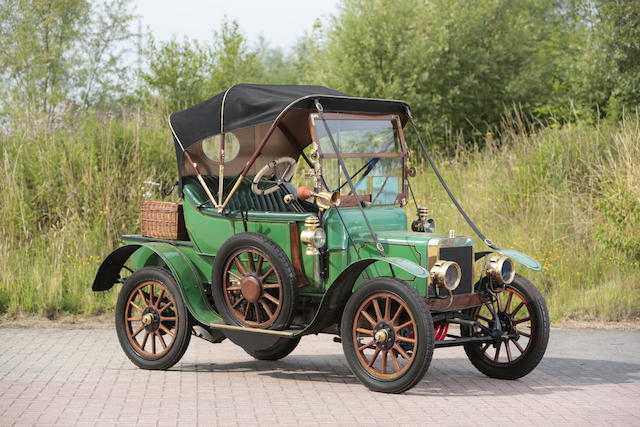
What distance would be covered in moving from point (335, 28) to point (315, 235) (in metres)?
17.3

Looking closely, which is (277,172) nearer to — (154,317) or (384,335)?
(154,317)

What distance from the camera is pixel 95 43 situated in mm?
29469

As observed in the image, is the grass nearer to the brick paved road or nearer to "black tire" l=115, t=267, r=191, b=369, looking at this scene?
the brick paved road

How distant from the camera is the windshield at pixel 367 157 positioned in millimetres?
8141

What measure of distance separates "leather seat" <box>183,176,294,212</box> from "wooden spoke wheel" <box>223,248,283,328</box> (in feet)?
2.58

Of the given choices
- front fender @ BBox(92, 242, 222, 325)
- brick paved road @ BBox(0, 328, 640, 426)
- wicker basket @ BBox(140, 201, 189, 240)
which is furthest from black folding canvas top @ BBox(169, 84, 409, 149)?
brick paved road @ BBox(0, 328, 640, 426)

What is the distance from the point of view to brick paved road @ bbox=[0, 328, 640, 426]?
6.68 m

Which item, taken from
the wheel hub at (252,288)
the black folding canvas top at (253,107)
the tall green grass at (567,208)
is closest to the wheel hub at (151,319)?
the wheel hub at (252,288)

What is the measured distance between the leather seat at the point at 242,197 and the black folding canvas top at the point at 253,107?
0.39 m

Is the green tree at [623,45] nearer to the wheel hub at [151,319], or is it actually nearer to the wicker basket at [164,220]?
the wicker basket at [164,220]

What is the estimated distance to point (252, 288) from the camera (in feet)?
26.0

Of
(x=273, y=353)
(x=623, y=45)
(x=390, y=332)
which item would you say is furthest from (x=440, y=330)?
(x=623, y=45)

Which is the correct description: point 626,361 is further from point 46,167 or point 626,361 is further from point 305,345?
point 46,167

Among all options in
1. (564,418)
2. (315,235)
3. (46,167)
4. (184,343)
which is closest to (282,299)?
(315,235)
